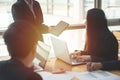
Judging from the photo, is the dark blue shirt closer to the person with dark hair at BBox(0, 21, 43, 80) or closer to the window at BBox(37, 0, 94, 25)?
the person with dark hair at BBox(0, 21, 43, 80)

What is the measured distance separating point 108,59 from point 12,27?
4.28ft

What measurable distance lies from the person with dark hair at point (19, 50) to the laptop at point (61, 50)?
3.28 feet

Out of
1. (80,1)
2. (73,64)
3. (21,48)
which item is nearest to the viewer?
(21,48)

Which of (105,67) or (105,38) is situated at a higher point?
(105,38)

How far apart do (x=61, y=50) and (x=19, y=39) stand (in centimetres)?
119

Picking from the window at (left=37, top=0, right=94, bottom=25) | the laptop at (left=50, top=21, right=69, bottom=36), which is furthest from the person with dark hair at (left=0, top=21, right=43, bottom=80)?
the window at (left=37, top=0, right=94, bottom=25)

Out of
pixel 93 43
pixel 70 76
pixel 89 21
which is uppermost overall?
pixel 89 21

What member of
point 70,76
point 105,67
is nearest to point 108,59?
point 105,67

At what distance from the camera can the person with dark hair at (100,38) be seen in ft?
7.24

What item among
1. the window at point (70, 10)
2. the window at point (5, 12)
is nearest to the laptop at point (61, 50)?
the window at point (5, 12)

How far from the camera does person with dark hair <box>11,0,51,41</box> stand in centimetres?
210

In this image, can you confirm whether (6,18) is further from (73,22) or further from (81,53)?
→ (81,53)

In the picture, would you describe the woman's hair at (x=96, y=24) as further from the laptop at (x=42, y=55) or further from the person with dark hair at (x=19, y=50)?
the person with dark hair at (x=19, y=50)

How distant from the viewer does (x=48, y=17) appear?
12.6 feet
